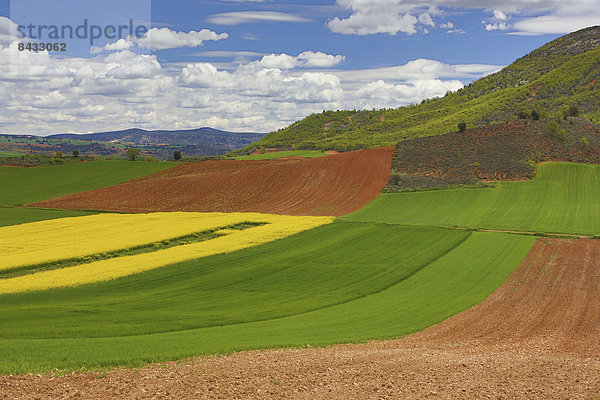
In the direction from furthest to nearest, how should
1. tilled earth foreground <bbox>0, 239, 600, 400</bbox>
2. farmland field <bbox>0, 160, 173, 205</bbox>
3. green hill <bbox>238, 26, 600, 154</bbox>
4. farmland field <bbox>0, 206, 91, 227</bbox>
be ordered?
green hill <bbox>238, 26, 600, 154</bbox> < farmland field <bbox>0, 160, 173, 205</bbox> < farmland field <bbox>0, 206, 91, 227</bbox> < tilled earth foreground <bbox>0, 239, 600, 400</bbox>

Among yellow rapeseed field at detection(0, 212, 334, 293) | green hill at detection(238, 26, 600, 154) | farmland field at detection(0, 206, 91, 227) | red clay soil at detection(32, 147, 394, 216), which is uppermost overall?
green hill at detection(238, 26, 600, 154)

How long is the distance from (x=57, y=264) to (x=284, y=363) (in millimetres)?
28222

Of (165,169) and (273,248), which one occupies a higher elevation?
(165,169)

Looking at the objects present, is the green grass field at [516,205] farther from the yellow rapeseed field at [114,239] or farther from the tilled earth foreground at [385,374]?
the tilled earth foreground at [385,374]

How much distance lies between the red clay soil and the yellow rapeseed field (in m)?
9.18

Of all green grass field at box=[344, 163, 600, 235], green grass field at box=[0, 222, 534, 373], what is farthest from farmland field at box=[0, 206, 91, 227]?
green grass field at box=[344, 163, 600, 235]

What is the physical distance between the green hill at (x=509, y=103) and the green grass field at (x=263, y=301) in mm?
77540

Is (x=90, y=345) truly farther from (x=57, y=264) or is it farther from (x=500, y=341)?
(x=57, y=264)

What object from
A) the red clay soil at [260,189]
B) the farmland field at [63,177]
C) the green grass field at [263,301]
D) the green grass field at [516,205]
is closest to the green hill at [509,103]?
the green grass field at [516,205]

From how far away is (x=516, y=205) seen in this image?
66.5m

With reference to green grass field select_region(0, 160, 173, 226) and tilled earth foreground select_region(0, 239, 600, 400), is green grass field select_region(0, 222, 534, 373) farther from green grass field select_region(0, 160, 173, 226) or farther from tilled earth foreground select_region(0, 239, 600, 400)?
green grass field select_region(0, 160, 173, 226)

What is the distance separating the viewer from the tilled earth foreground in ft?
45.9

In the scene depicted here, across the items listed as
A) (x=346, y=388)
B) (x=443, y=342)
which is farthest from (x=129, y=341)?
(x=443, y=342)

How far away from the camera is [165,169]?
107 m
